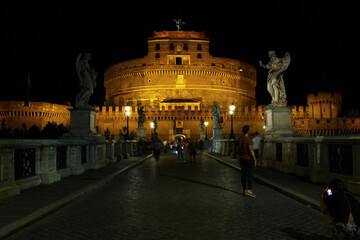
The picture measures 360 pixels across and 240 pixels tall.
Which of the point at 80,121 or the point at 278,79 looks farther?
the point at 278,79

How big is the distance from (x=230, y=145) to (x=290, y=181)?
1385 cm

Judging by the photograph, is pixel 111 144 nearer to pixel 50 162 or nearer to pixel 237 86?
pixel 50 162

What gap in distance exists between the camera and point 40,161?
27.1 ft

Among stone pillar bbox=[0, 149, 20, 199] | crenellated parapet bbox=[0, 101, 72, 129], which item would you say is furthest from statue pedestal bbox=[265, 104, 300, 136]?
crenellated parapet bbox=[0, 101, 72, 129]

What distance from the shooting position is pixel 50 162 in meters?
8.58

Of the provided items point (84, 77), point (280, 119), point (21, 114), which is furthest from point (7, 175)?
point (21, 114)

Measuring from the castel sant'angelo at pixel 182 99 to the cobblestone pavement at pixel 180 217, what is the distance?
46.7 metres

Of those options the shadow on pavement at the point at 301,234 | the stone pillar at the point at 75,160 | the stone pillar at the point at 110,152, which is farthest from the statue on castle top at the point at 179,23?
the shadow on pavement at the point at 301,234

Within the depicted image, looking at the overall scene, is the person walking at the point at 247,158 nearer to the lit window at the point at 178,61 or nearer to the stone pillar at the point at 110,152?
the stone pillar at the point at 110,152

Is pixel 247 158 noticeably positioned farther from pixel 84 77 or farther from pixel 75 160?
pixel 84 77

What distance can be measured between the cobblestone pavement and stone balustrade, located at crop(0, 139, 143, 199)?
1426 millimetres

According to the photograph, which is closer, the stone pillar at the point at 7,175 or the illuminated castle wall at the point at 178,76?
the stone pillar at the point at 7,175

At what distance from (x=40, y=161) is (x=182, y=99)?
5370cm

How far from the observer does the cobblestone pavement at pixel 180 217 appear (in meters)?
4.24
